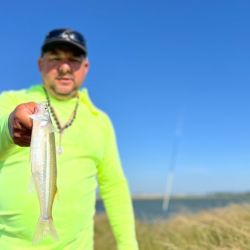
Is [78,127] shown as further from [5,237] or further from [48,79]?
[5,237]

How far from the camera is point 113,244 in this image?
1264 centimetres

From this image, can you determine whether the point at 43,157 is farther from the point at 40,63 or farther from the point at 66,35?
the point at 40,63

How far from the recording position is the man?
3602 mm

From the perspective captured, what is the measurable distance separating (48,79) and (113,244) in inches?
355

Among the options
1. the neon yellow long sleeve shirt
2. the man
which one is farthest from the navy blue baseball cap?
the neon yellow long sleeve shirt

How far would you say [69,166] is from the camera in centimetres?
379

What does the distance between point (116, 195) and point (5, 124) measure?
5.60 feet

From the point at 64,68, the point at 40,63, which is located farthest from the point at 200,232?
the point at 64,68

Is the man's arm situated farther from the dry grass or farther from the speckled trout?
the dry grass

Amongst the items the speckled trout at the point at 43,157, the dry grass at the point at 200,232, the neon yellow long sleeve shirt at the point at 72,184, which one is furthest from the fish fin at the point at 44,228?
the dry grass at the point at 200,232

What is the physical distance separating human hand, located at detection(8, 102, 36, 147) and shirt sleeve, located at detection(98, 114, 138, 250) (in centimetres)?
162

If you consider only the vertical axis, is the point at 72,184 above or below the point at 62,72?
below

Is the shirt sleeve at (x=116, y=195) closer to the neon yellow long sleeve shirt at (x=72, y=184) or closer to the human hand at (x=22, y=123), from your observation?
the neon yellow long sleeve shirt at (x=72, y=184)

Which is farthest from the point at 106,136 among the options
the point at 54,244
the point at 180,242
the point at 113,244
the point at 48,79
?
the point at 113,244
